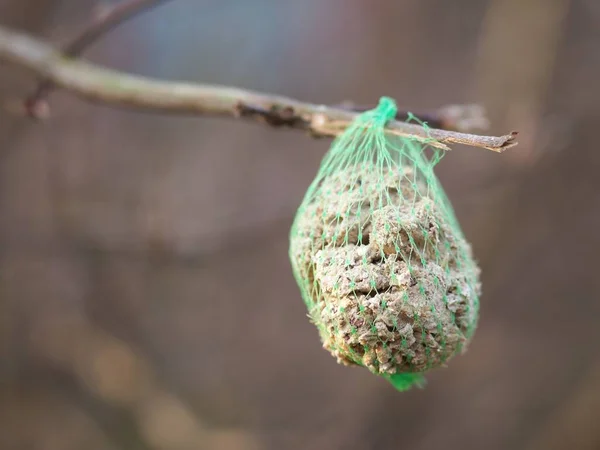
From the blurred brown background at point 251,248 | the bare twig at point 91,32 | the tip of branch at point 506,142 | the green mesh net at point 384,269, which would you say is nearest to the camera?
the tip of branch at point 506,142

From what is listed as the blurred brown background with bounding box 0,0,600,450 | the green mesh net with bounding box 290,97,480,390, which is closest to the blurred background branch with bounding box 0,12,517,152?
the green mesh net with bounding box 290,97,480,390

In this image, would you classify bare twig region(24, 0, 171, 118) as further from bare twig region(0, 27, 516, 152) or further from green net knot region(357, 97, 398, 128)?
green net knot region(357, 97, 398, 128)

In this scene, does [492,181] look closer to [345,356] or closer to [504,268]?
Result: [504,268]

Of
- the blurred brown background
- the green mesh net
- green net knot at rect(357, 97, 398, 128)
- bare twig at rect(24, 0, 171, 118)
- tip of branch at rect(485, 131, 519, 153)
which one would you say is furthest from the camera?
the blurred brown background

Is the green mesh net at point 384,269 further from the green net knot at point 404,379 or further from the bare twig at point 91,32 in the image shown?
the bare twig at point 91,32

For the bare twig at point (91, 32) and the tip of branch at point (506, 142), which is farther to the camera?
the bare twig at point (91, 32)

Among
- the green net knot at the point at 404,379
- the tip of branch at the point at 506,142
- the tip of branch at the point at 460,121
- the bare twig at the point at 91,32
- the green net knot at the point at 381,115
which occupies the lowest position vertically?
the green net knot at the point at 404,379

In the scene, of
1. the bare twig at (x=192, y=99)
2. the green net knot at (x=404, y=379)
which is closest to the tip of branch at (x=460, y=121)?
the bare twig at (x=192, y=99)
